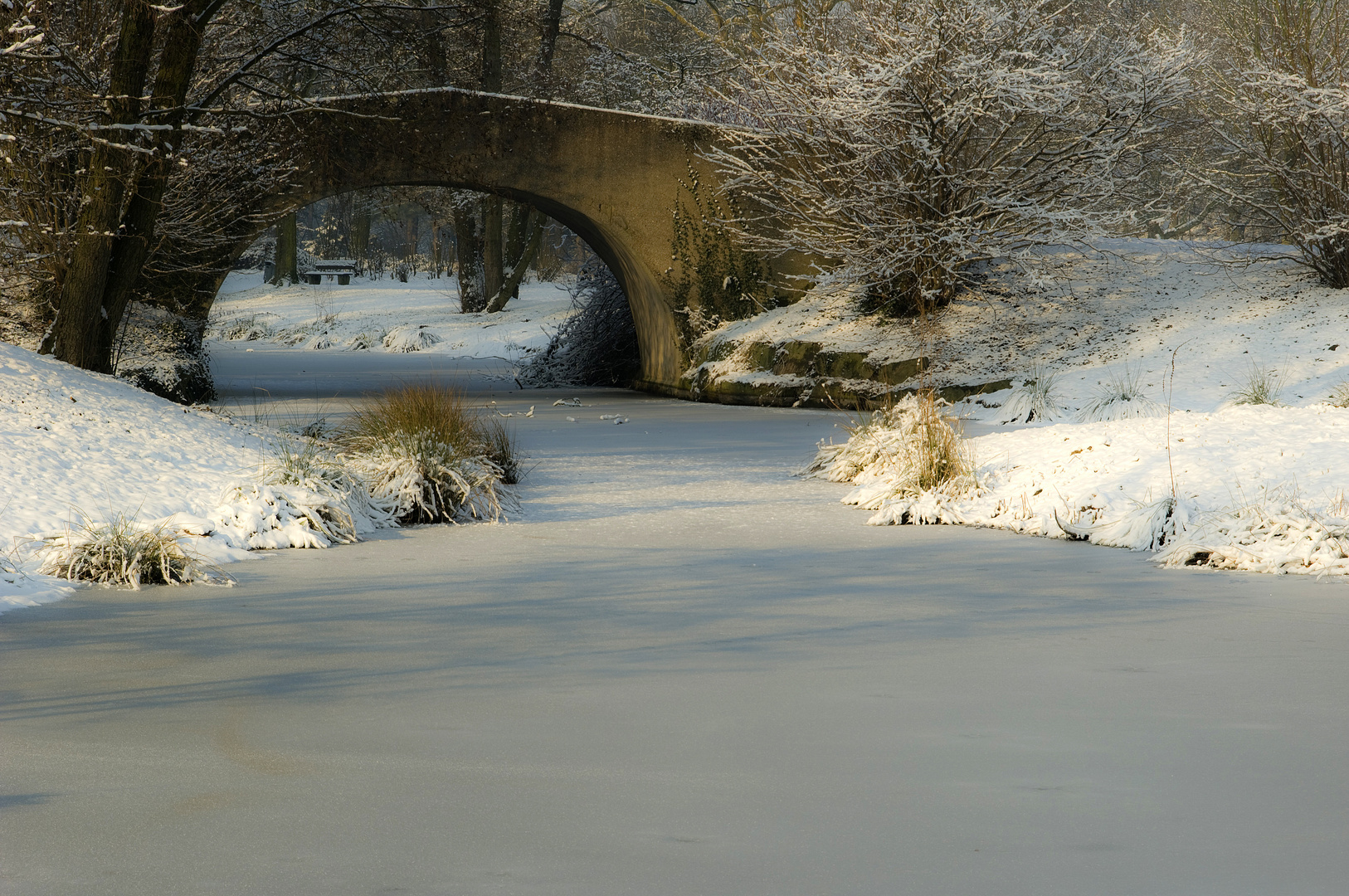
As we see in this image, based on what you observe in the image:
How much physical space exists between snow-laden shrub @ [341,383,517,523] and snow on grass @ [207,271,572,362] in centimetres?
1403

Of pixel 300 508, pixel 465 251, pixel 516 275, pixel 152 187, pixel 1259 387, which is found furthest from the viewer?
pixel 465 251

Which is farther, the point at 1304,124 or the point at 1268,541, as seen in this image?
the point at 1304,124

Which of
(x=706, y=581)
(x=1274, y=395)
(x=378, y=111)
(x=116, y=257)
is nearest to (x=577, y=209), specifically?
(x=378, y=111)

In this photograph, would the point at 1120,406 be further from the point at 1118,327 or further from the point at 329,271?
the point at 329,271

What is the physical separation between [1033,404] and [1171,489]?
4898 mm

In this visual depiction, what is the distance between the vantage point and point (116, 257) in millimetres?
9320

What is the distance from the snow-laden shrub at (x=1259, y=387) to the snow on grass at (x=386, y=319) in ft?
41.6

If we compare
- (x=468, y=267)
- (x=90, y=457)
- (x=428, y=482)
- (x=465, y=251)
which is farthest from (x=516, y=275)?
(x=90, y=457)

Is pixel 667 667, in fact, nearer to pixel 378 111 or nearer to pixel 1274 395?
pixel 1274 395

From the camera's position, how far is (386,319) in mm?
28688

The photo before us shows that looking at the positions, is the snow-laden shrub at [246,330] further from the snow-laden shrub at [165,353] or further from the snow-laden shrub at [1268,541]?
the snow-laden shrub at [1268,541]

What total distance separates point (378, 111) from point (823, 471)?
7.19 m

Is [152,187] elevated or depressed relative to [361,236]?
depressed

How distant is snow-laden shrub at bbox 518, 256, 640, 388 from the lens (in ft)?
59.3
